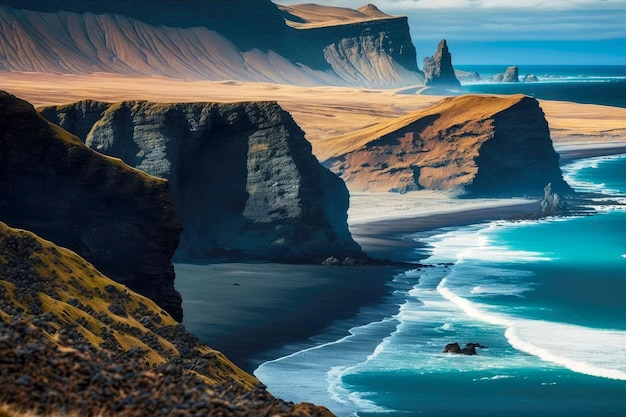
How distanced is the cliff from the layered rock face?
51692 millimetres

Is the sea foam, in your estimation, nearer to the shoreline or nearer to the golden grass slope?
the shoreline

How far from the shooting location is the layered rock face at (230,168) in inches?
3056

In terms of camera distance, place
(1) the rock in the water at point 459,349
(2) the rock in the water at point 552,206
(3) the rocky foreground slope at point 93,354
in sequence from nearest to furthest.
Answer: (3) the rocky foreground slope at point 93,354 < (1) the rock in the water at point 459,349 < (2) the rock in the water at point 552,206

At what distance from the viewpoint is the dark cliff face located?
147ft

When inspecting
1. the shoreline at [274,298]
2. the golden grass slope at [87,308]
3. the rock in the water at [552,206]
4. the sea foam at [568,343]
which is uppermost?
the golden grass slope at [87,308]

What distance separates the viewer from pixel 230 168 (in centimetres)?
8131

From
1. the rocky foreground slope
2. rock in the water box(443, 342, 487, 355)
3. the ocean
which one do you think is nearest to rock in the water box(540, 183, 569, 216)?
the ocean

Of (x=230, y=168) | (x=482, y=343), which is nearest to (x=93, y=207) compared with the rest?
(x=482, y=343)

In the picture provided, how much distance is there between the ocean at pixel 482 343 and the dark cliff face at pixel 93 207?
5314 millimetres

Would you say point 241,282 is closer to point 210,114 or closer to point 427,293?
point 427,293

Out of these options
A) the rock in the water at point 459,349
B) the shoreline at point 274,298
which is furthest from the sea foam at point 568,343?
the shoreline at point 274,298

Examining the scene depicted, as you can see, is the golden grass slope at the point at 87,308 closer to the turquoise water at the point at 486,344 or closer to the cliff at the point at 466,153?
the turquoise water at the point at 486,344

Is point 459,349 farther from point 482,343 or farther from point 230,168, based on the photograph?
point 230,168

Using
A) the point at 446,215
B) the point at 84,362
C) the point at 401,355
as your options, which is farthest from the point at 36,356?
the point at 446,215
